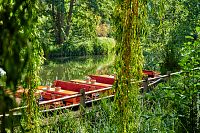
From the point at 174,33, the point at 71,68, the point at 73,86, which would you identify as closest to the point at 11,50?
the point at 73,86

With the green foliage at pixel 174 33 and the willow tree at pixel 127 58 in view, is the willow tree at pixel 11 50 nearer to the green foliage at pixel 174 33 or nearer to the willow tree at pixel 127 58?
the willow tree at pixel 127 58

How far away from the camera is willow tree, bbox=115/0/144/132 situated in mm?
1896

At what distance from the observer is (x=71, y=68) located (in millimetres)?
17516

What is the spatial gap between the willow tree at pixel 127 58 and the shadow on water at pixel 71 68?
12.0 meters

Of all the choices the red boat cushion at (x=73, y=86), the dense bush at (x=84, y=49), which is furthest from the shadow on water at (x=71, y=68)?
the red boat cushion at (x=73, y=86)

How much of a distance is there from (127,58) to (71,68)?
1565 centimetres

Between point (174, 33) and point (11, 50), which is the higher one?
point (174, 33)

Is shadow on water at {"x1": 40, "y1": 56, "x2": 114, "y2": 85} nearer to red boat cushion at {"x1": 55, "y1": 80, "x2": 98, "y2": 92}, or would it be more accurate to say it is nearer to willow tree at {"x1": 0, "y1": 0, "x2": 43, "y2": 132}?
red boat cushion at {"x1": 55, "y1": 80, "x2": 98, "y2": 92}

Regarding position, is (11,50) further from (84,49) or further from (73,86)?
(84,49)

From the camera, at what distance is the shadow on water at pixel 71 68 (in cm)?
1545

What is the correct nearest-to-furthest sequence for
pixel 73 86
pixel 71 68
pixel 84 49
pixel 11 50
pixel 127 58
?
pixel 11 50 < pixel 127 58 < pixel 73 86 < pixel 71 68 < pixel 84 49

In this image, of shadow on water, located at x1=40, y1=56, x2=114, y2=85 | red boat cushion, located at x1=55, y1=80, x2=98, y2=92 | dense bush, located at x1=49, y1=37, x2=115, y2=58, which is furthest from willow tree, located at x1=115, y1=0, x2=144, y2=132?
dense bush, located at x1=49, y1=37, x2=115, y2=58

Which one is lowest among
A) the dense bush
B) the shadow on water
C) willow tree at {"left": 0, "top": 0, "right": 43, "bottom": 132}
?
the shadow on water

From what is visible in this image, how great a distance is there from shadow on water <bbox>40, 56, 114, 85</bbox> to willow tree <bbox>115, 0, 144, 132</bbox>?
1197 centimetres
